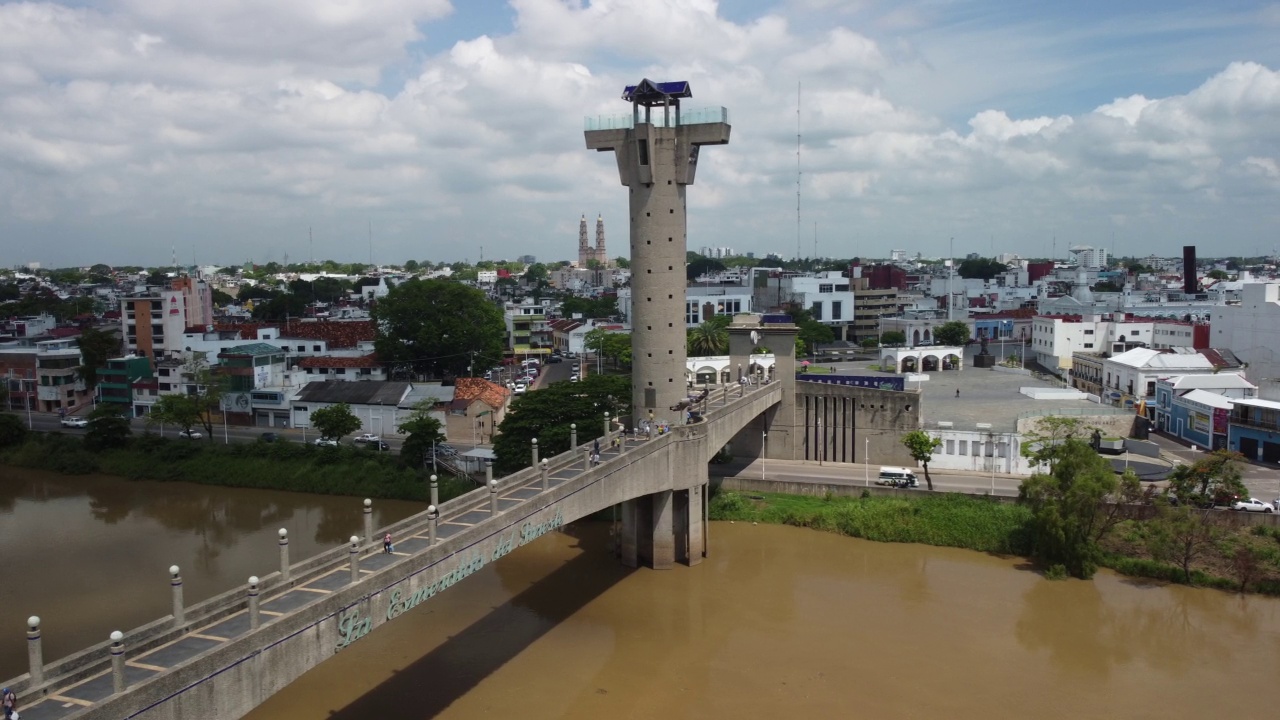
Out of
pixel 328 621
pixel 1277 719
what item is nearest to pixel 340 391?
pixel 328 621

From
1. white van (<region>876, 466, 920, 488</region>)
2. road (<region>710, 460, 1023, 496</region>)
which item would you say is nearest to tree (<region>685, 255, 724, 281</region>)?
road (<region>710, 460, 1023, 496</region>)

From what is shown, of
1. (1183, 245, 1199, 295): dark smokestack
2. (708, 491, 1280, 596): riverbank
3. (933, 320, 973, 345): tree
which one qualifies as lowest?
(708, 491, 1280, 596): riverbank

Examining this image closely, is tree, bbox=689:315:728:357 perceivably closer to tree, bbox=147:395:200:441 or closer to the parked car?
tree, bbox=147:395:200:441

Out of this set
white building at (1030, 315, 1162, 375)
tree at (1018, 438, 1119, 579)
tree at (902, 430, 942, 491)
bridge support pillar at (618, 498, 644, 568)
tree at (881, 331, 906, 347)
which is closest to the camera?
tree at (1018, 438, 1119, 579)

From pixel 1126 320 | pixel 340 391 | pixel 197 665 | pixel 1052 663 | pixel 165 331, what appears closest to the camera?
pixel 197 665

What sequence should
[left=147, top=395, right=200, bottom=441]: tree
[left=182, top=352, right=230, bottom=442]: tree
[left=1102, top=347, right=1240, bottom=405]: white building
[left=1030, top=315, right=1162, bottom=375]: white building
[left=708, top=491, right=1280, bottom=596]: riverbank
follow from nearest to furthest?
[left=708, top=491, right=1280, bottom=596]: riverbank < [left=147, top=395, right=200, bottom=441]: tree < [left=182, top=352, right=230, bottom=442]: tree < [left=1102, top=347, right=1240, bottom=405]: white building < [left=1030, top=315, right=1162, bottom=375]: white building

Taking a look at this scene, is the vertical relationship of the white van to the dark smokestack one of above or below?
below

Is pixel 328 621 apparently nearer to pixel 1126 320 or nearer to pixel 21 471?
pixel 21 471
